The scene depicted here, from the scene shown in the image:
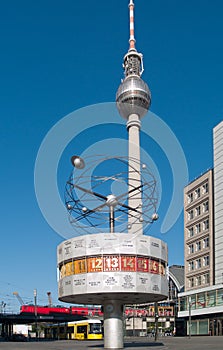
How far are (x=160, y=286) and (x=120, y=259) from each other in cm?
537

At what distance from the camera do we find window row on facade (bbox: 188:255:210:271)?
102 meters

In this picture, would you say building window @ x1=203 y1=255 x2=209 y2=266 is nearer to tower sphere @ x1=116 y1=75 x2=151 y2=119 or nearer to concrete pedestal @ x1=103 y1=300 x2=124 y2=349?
tower sphere @ x1=116 y1=75 x2=151 y2=119

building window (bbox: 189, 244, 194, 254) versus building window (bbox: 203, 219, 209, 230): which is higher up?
building window (bbox: 203, 219, 209, 230)

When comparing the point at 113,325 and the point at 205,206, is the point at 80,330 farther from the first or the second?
the point at 113,325

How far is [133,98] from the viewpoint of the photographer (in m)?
123

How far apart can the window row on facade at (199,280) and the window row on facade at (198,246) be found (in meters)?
5.64

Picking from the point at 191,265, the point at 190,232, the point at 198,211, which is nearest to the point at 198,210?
the point at 198,211

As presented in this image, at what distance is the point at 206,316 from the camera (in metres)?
96.6

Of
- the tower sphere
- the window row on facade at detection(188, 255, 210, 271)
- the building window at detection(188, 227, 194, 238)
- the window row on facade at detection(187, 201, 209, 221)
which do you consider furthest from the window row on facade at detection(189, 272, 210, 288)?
the tower sphere

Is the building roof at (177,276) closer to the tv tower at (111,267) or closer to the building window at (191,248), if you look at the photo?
the building window at (191,248)

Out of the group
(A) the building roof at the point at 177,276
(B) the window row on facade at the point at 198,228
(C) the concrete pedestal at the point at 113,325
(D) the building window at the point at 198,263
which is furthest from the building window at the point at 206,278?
(C) the concrete pedestal at the point at 113,325

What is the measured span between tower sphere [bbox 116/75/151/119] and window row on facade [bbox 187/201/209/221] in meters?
29.6

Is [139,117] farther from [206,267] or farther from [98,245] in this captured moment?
[98,245]

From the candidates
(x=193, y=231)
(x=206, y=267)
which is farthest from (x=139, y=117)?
(x=206, y=267)
